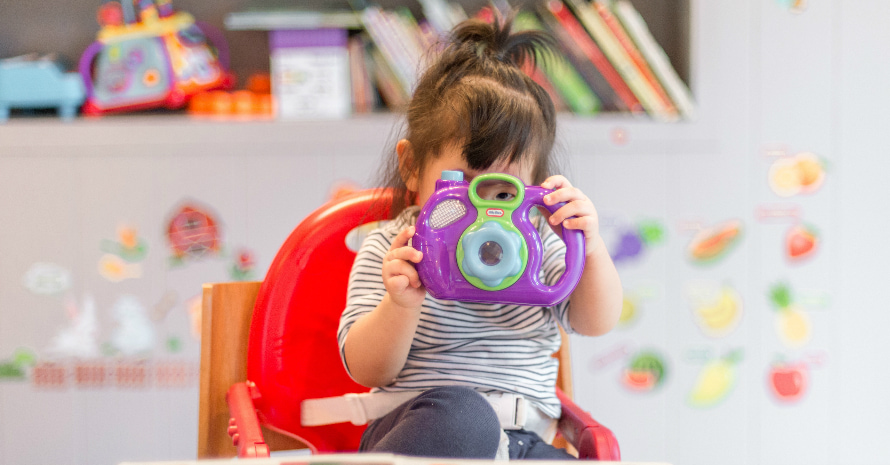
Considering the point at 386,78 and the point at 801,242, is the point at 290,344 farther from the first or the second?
the point at 801,242

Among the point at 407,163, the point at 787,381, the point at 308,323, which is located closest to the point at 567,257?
the point at 407,163

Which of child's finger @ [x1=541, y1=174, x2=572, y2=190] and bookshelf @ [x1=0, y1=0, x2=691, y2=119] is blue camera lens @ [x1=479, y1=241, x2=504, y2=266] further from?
bookshelf @ [x1=0, y1=0, x2=691, y2=119]

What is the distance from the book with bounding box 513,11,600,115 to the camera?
1327 millimetres

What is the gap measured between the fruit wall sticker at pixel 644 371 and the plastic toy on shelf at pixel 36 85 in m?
1.22

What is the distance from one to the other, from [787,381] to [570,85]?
0.73 meters

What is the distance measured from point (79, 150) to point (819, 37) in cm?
145

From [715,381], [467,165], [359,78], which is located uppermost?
[359,78]

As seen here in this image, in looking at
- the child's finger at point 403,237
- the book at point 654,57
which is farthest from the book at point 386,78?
the child's finger at point 403,237

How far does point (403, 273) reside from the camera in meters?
0.58

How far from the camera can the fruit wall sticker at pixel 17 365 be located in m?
1.34

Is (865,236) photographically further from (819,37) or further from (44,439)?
(44,439)

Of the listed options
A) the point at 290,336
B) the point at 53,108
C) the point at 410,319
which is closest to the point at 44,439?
the point at 53,108

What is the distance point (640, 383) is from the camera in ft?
4.43

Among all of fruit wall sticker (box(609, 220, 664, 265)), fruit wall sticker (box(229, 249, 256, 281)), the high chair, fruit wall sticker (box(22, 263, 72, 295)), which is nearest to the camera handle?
the high chair
